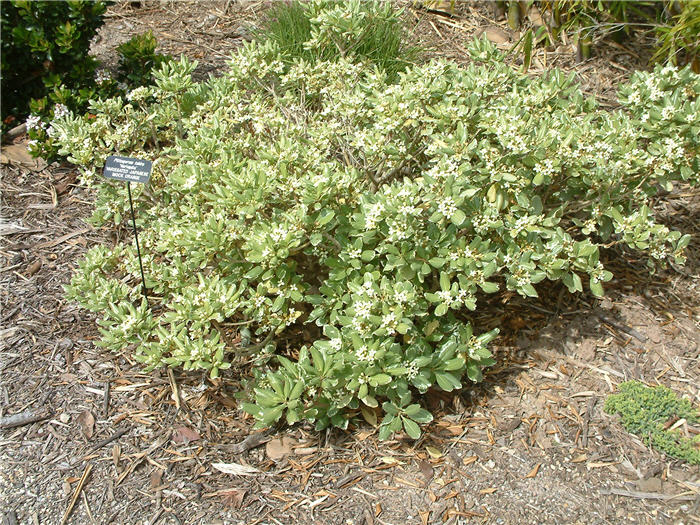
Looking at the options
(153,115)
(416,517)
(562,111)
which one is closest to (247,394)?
(416,517)

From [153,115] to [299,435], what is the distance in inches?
69.3

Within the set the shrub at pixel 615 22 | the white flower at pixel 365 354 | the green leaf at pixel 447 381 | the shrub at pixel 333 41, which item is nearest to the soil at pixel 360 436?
the green leaf at pixel 447 381

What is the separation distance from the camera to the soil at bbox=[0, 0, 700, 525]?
249 centimetres

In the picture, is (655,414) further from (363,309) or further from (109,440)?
(109,440)

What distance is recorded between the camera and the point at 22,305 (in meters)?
3.28

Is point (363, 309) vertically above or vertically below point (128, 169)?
below

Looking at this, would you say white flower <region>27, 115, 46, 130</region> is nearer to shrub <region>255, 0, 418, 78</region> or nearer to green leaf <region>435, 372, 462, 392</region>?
shrub <region>255, 0, 418, 78</region>

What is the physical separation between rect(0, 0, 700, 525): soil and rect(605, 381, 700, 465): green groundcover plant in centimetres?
6

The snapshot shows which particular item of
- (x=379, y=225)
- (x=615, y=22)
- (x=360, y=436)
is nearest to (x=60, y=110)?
(x=379, y=225)

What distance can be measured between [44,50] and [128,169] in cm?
178

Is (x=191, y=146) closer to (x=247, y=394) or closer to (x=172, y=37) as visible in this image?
(x=247, y=394)

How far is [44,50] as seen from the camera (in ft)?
12.9

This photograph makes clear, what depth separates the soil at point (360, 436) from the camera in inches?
98.0

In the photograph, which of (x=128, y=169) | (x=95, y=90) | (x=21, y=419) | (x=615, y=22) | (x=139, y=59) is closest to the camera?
(x=128, y=169)
